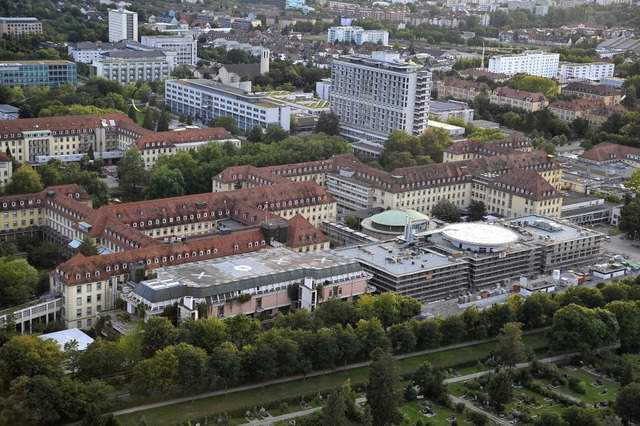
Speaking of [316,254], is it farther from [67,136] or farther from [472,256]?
[67,136]

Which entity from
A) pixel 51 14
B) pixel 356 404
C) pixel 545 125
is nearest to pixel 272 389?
pixel 356 404

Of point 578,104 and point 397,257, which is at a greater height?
point 578,104

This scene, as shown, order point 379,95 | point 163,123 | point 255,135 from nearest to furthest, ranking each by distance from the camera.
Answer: point 255,135 < point 163,123 < point 379,95

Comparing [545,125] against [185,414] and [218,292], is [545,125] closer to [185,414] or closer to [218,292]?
[218,292]

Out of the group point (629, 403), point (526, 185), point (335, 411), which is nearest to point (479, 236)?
point (526, 185)

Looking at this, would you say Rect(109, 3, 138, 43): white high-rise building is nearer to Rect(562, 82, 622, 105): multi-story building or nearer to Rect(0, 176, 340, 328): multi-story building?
Rect(562, 82, 622, 105): multi-story building

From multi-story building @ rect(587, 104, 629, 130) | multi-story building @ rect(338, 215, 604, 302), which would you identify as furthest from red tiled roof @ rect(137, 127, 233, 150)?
multi-story building @ rect(587, 104, 629, 130)
